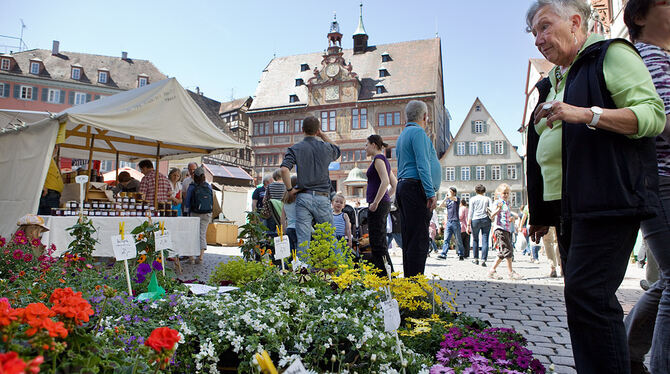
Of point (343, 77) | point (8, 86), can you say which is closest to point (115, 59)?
point (8, 86)

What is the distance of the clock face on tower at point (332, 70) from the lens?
143ft

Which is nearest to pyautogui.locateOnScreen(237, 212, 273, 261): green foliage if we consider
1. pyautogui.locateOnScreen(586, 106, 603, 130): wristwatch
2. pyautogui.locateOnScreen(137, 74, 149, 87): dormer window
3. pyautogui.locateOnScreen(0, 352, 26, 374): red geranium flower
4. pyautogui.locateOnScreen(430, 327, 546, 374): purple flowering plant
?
pyautogui.locateOnScreen(430, 327, 546, 374): purple flowering plant

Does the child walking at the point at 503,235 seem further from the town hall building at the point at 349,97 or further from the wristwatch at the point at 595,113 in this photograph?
the town hall building at the point at 349,97

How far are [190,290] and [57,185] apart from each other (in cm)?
541

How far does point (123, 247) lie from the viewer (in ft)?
9.92

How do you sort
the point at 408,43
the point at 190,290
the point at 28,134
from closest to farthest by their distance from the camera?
the point at 190,290, the point at 28,134, the point at 408,43

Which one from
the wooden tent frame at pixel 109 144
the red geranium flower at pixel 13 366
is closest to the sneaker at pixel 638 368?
the red geranium flower at pixel 13 366

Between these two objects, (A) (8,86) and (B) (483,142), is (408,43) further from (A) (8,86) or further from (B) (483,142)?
(A) (8,86)

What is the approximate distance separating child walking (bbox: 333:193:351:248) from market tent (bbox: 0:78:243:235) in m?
2.11

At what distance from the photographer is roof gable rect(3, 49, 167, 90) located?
46.2 meters

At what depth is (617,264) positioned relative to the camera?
168 centimetres

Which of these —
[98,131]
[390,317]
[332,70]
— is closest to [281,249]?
[390,317]

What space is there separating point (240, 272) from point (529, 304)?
3274 mm

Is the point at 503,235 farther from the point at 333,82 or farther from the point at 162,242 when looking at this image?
the point at 333,82
